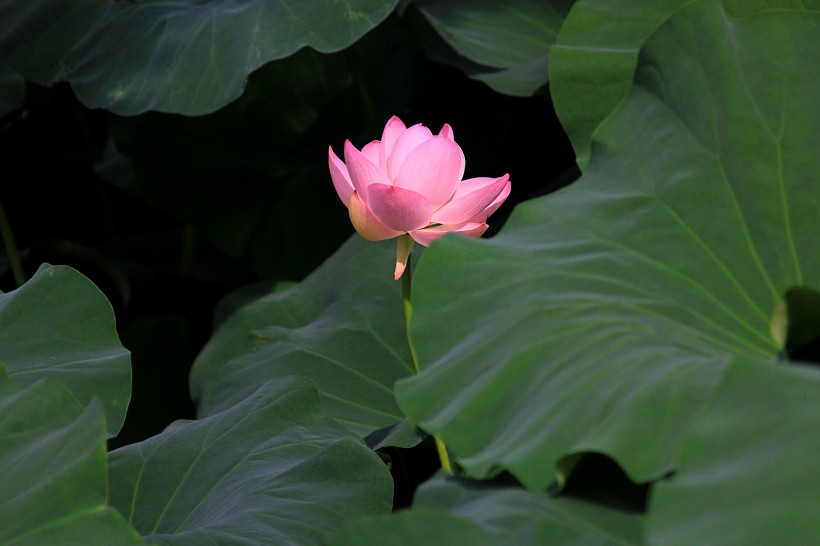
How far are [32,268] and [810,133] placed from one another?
206cm

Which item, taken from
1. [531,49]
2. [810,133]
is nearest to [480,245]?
[810,133]

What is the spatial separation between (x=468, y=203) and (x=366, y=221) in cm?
10

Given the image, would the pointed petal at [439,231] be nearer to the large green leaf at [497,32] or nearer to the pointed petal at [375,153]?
the pointed petal at [375,153]

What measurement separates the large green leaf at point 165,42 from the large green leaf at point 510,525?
1.12m

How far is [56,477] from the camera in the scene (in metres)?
0.72

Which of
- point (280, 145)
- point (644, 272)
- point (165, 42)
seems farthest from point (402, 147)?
point (280, 145)

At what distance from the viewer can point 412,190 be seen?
2.95 feet

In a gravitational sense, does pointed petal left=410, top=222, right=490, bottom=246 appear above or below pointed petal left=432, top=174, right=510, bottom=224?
below

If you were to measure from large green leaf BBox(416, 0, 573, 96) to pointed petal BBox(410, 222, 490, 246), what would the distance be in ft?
3.16

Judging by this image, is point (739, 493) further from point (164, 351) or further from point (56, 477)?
point (164, 351)

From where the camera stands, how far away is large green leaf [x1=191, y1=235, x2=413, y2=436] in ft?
4.55

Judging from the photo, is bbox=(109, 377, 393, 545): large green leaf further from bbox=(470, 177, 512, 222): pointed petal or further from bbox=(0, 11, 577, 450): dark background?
bbox=(0, 11, 577, 450): dark background

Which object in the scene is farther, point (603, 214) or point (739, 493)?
point (603, 214)

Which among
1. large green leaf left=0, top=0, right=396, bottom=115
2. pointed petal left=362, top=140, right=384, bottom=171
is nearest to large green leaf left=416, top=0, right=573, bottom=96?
large green leaf left=0, top=0, right=396, bottom=115
